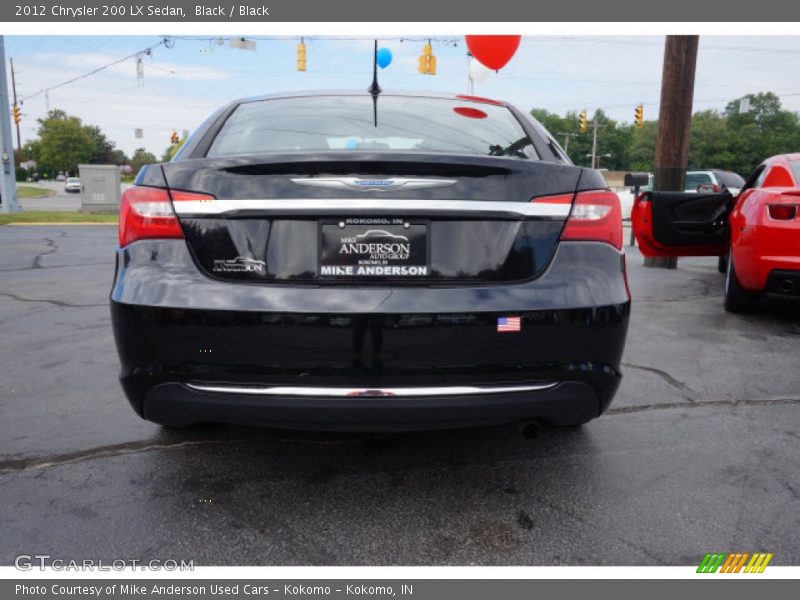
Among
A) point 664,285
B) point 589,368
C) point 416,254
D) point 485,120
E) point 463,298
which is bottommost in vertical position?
point 664,285

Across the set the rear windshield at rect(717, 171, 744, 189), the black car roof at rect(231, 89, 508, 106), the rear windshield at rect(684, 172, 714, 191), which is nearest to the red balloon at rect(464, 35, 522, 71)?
the rear windshield at rect(684, 172, 714, 191)

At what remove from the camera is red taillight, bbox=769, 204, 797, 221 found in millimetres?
5129

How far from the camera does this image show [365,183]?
217cm

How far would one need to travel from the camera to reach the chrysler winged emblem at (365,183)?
2166mm

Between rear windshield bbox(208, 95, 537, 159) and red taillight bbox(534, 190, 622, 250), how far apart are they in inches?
13.3

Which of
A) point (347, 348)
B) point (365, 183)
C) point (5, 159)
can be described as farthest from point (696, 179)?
point (5, 159)

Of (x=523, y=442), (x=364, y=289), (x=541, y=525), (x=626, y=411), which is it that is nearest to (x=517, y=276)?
(x=364, y=289)

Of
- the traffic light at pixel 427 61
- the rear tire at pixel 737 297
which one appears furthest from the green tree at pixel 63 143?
the rear tire at pixel 737 297

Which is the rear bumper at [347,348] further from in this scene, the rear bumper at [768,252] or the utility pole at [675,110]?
the utility pole at [675,110]

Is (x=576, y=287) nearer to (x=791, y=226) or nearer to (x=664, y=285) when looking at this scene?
(x=791, y=226)

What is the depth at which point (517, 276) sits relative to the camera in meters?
2.23

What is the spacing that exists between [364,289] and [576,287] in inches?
29.0

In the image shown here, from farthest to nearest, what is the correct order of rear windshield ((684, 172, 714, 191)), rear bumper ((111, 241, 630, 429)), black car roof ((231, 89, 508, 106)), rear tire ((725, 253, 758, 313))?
rear windshield ((684, 172, 714, 191)), rear tire ((725, 253, 758, 313)), black car roof ((231, 89, 508, 106)), rear bumper ((111, 241, 630, 429))

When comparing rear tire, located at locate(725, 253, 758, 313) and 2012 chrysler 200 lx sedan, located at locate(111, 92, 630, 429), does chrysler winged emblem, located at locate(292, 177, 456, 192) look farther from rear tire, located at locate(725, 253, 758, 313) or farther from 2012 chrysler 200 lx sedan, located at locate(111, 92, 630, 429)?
rear tire, located at locate(725, 253, 758, 313)
